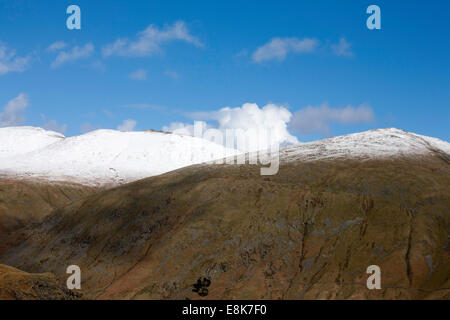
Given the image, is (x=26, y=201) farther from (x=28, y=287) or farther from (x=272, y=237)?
(x=28, y=287)

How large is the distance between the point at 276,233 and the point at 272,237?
1315mm

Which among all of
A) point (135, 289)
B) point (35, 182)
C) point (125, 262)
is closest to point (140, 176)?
point (35, 182)

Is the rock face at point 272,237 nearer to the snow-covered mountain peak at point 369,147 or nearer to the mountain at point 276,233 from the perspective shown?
the mountain at point 276,233

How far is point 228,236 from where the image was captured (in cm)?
7800

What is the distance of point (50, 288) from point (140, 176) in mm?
123400

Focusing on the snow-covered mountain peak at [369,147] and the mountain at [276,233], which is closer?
the mountain at [276,233]

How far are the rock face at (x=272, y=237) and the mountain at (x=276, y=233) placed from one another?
0.19m

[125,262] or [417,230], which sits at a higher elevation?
[417,230]

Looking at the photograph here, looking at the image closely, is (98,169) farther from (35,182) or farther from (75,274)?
(75,274)

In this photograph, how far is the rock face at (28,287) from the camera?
48.0 m

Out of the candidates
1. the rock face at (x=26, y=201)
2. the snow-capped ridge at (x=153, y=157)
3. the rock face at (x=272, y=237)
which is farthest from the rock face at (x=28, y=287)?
the snow-capped ridge at (x=153, y=157)

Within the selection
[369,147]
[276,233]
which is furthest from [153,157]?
[276,233]

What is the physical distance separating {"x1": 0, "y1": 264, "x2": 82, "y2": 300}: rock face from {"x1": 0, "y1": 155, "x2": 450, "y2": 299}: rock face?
1590 cm

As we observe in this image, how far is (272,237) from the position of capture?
3024 inches
